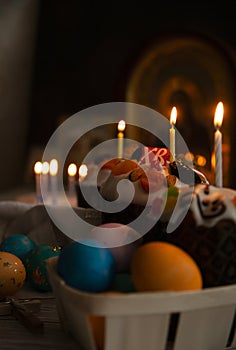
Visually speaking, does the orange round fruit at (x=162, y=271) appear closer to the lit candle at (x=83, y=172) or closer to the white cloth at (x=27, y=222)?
the white cloth at (x=27, y=222)

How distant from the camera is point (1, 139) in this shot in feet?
12.8

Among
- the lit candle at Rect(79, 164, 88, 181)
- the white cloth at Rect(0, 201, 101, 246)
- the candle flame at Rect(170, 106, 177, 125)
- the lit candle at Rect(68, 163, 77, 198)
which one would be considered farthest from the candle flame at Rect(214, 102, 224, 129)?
the lit candle at Rect(68, 163, 77, 198)

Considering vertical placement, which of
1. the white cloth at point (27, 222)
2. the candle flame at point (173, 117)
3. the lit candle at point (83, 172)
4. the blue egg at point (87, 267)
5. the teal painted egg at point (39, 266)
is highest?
the candle flame at point (173, 117)

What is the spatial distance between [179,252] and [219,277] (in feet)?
0.20

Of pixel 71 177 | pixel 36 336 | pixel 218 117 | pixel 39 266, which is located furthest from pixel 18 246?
pixel 71 177

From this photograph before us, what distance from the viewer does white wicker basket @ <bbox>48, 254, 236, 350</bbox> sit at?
0.48 meters

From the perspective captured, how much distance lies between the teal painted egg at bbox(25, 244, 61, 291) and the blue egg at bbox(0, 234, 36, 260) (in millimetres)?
36

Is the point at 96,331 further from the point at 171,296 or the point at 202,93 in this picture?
the point at 202,93

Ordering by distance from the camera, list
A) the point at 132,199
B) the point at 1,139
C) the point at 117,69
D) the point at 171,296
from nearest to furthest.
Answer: the point at 171,296, the point at 132,199, the point at 1,139, the point at 117,69

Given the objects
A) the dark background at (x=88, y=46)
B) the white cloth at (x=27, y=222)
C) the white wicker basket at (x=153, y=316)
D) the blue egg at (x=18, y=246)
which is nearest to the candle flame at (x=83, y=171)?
the white cloth at (x=27, y=222)

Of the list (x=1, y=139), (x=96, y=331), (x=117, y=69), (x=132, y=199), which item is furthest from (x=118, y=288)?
(x=117, y=69)

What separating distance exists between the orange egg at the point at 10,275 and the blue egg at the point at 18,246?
0.11 m

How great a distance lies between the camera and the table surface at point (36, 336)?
596 mm

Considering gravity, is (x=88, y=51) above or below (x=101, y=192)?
above
